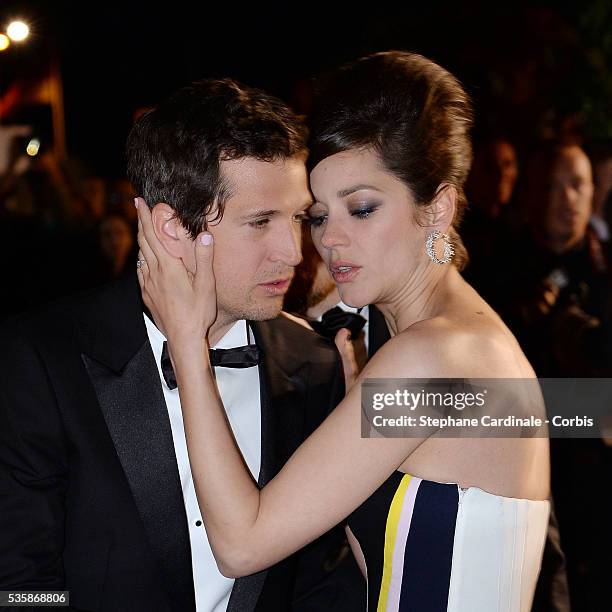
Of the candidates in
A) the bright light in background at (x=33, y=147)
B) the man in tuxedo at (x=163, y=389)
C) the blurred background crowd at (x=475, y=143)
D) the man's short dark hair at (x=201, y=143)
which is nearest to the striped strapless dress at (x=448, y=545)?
the man in tuxedo at (x=163, y=389)

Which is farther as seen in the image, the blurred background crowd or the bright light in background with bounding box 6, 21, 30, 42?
the blurred background crowd

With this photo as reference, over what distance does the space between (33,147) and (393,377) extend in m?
4.63

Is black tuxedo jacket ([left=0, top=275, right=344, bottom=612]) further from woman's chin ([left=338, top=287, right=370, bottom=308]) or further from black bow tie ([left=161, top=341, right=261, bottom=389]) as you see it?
woman's chin ([left=338, top=287, right=370, bottom=308])

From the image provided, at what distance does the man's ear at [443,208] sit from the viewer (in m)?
2.34

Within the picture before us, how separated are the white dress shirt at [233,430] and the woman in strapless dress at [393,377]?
17 centimetres

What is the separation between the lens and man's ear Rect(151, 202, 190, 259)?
229 cm

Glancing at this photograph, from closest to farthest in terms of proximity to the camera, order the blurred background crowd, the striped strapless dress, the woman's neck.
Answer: the striped strapless dress, the woman's neck, the blurred background crowd

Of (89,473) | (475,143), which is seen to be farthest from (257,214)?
(475,143)

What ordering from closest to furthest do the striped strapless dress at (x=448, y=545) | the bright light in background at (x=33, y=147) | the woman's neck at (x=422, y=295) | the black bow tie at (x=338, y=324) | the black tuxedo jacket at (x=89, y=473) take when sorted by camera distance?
1. the black tuxedo jacket at (x=89, y=473)
2. the striped strapless dress at (x=448, y=545)
3. the woman's neck at (x=422, y=295)
4. the black bow tie at (x=338, y=324)
5. the bright light in background at (x=33, y=147)

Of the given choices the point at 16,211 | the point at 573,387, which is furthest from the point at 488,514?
the point at 16,211

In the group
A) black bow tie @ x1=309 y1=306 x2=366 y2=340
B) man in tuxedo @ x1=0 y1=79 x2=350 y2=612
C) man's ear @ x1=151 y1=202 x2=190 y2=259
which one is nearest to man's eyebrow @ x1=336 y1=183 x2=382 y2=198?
man in tuxedo @ x1=0 y1=79 x2=350 y2=612

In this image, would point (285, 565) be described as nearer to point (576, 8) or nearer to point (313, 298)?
point (313, 298)

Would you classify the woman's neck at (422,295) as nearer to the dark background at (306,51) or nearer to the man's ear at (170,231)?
the man's ear at (170,231)

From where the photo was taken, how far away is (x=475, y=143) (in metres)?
6.41
